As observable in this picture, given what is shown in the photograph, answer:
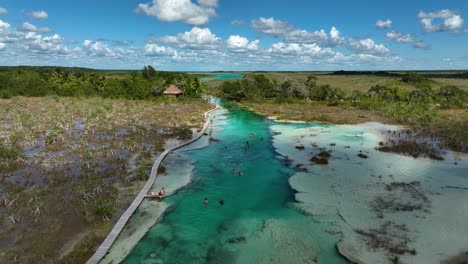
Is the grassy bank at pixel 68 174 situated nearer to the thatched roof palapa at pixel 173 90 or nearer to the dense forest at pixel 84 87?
the dense forest at pixel 84 87

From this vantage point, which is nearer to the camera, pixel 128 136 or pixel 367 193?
pixel 367 193

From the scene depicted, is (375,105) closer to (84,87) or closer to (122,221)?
(122,221)

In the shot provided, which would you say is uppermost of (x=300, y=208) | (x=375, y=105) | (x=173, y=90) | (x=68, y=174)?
(x=173, y=90)

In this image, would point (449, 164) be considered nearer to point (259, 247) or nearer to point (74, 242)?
point (259, 247)

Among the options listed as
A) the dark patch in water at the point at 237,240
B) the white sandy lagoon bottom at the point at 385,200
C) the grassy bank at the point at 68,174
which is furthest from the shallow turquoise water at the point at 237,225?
the grassy bank at the point at 68,174

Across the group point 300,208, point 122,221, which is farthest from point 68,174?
point 300,208

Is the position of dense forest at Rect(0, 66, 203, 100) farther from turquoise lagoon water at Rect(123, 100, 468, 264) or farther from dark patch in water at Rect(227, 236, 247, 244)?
dark patch in water at Rect(227, 236, 247, 244)

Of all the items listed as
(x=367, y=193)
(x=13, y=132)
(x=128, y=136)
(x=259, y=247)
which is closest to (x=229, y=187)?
(x=259, y=247)
